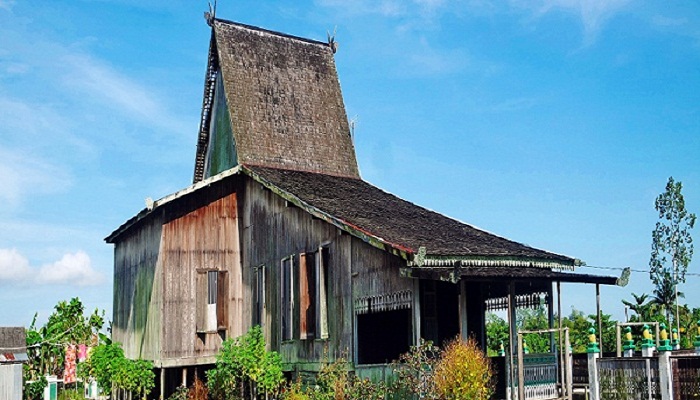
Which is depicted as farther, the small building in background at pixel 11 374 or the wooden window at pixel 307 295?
the small building in background at pixel 11 374

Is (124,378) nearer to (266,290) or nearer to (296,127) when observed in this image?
(266,290)

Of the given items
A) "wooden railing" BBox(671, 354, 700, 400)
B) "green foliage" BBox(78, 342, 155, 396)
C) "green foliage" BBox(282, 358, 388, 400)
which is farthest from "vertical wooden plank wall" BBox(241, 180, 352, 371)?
"wooden railing" BBox(671, 354, 700, 400)

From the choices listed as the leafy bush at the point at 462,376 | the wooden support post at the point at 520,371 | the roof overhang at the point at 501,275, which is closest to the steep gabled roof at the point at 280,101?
the roof overhang at the point at 501,275

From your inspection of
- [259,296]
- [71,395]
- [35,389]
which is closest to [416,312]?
[259,296]

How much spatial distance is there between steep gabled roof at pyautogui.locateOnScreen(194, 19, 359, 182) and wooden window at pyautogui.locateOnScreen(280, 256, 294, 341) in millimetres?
5095

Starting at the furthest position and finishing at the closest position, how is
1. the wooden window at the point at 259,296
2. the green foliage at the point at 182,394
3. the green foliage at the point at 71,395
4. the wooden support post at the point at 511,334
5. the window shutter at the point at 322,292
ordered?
the green foliage at the point at 71,395, the wooden window at the point at 259,296, the green foliage at the point at 182,394, the window shutter at the point at 322,292, the wooden support post at the point at 511,334

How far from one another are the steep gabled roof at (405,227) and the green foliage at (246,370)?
3.85 m

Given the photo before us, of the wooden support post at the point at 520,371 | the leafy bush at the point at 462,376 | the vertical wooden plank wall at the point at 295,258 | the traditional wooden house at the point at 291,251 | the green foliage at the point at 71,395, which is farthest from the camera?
the green foliage at the point at 71,395

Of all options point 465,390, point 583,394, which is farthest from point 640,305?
point 465,390

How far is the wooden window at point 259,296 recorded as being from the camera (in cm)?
2277

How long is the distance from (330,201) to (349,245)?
6.81 feet

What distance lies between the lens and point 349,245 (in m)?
18.6

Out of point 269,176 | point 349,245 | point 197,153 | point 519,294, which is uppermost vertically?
point 197,153

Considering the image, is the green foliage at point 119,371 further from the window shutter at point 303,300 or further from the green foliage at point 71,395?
the green foliage at point 71,395
